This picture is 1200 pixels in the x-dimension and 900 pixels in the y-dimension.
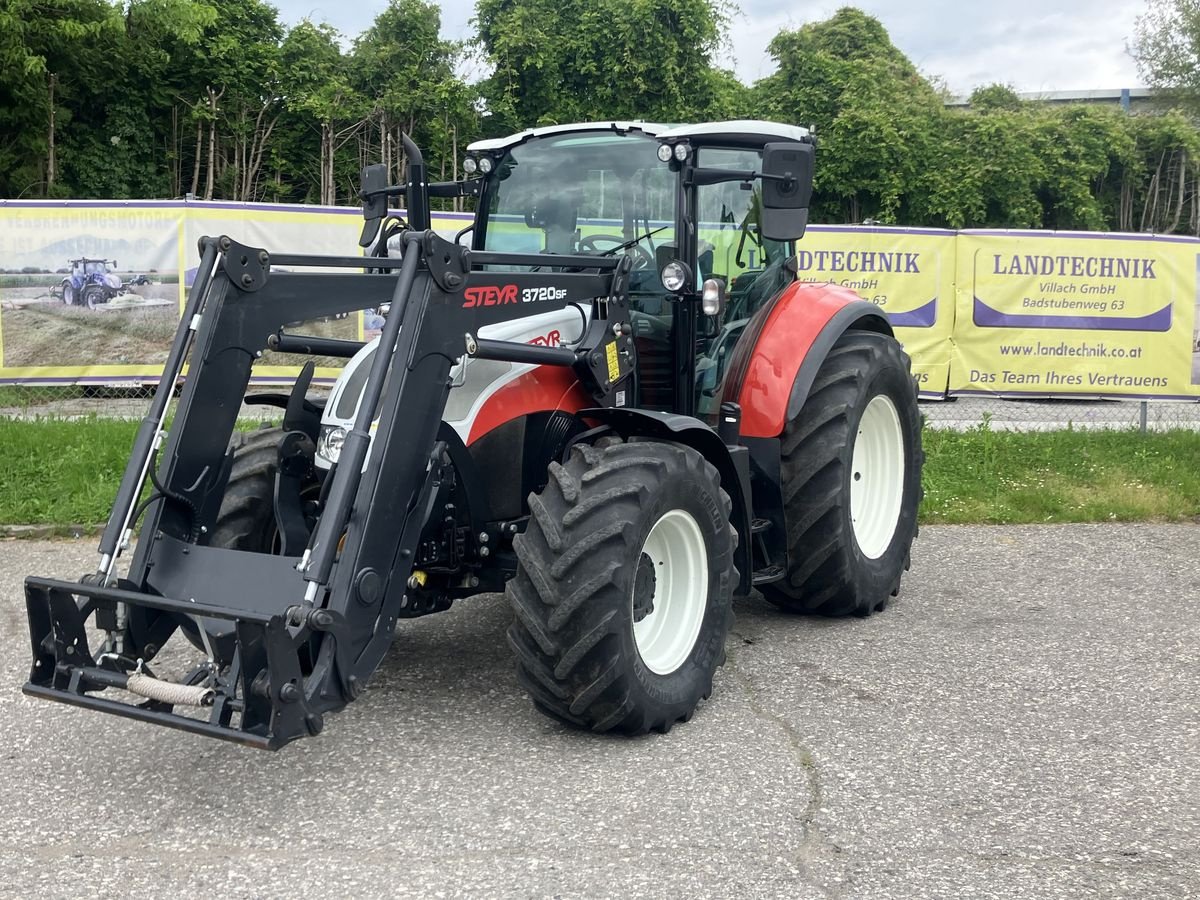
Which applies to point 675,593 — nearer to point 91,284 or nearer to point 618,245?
point 618,245

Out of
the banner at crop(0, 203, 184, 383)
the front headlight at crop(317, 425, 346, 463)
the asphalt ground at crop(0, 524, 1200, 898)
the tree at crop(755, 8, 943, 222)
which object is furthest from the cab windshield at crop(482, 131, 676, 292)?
the tree at crop(755, 8, 943, 222)

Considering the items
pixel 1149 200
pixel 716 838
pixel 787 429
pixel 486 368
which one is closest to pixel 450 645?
pixel 486 368

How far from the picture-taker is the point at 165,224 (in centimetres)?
1090

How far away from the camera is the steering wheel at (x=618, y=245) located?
5.60 metres

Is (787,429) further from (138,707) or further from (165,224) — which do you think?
(165,224)

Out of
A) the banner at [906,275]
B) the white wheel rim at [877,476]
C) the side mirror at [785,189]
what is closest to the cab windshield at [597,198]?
the side mirror at [785,189]

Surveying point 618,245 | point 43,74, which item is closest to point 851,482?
point 618,245

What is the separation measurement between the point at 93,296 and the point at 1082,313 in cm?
876

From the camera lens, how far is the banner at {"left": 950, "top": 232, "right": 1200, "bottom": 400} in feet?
35.8

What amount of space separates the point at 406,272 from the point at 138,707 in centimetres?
168

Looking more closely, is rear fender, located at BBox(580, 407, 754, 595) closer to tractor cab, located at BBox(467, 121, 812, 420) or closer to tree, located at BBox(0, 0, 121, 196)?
tractor cab, located at BBox(467, 121, 812, 420)

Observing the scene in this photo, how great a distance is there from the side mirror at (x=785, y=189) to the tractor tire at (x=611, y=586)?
109cm

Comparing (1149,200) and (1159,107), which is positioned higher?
(1159,107)

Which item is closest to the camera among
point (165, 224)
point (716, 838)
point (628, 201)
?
point (716, 838)
